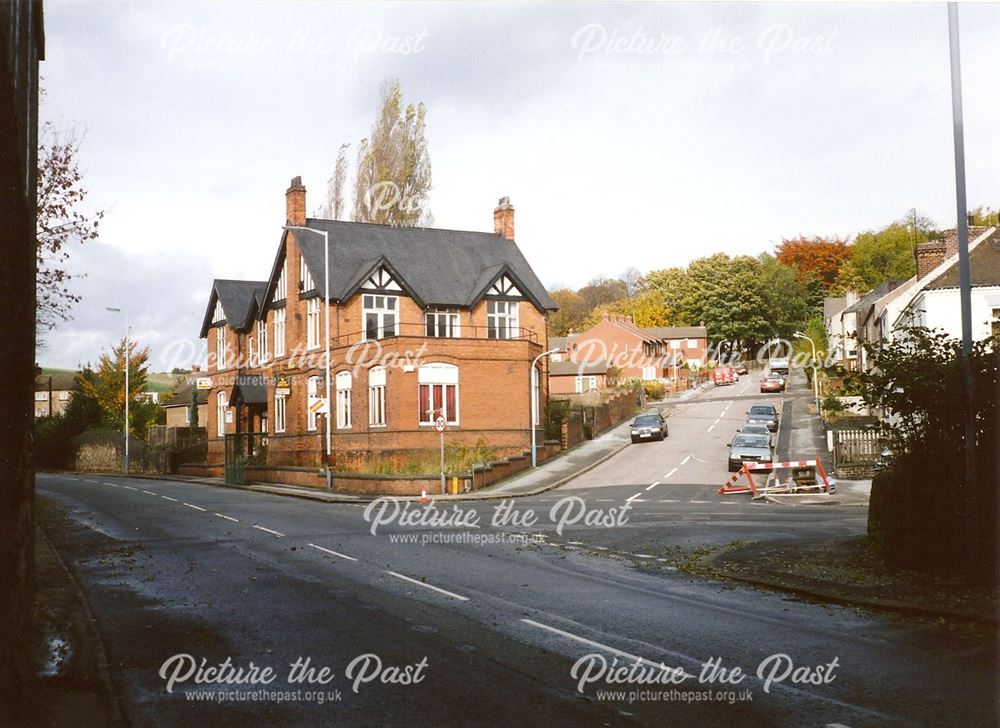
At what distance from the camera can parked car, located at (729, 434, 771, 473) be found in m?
36.0

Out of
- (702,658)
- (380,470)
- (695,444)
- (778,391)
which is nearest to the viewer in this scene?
(702,658)

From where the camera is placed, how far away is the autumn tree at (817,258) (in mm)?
108938

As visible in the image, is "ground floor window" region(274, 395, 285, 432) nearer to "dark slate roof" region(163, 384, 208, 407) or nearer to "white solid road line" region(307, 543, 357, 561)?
"white solid road line" region(307, 543, 357, 561)

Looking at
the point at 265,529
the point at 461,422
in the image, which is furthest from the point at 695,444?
the point at 265,529

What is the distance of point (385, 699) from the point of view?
25.5ft

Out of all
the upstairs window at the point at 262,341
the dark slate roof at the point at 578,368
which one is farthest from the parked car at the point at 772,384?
the upstairs window at the point at 262,341

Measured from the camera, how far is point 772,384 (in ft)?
240

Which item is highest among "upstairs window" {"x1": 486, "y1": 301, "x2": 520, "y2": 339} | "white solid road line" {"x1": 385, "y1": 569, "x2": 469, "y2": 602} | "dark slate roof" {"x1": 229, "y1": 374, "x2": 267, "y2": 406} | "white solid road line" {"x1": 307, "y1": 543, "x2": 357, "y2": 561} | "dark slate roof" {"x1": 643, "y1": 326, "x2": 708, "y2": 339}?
"dark slate roof" {"x1": 643, "y1": 326, "x2": 708, "y2": 339}

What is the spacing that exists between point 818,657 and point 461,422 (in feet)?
Result: 108

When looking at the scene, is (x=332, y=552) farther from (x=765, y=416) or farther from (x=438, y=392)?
(x=765, y=416)

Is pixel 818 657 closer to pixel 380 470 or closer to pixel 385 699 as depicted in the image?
pixel 385 699

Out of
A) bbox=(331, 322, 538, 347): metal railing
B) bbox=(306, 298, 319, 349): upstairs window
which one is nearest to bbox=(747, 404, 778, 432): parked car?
bbox=(331, 322, 538, 347): metal railing

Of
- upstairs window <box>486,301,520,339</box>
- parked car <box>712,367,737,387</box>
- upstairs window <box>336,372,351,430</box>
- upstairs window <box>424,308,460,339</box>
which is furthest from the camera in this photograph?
parked car <box>712,367,737,387</box>

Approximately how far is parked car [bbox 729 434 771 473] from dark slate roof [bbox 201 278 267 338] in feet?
101
